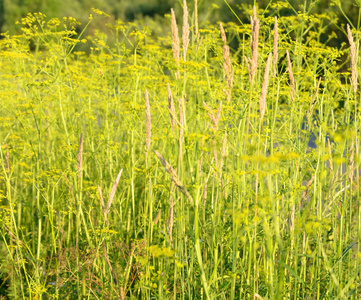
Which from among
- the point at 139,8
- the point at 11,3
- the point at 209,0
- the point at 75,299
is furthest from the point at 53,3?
the point at 75,299

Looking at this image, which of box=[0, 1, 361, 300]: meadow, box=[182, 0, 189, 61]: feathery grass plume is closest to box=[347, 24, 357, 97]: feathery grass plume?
box=[0, 1, 361, 300]: meadow

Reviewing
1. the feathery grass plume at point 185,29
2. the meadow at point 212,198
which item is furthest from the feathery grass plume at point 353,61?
the feathery grass plume at point 185,29

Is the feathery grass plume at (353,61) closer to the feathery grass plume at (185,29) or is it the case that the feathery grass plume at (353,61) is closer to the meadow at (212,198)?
the meadow at (212,198)

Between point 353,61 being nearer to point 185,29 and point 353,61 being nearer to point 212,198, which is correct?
point 185,29

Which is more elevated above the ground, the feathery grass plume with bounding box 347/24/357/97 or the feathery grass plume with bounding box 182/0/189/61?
the feathery grass plume with bounding box 182/0/189/61

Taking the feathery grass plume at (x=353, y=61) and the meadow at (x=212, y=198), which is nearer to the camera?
the meadow at (x=212, y=198)

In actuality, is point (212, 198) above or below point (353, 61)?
below

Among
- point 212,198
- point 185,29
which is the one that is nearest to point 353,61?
point 185,29

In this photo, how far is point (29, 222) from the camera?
3.66 meters

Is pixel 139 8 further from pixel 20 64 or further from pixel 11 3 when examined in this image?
pixel 20 64

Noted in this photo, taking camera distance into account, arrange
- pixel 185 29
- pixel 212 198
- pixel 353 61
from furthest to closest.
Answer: pixel 212 198 < pixel 353 61 < pixel 185 29

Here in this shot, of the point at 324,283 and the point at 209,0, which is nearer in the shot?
the point at 324,283

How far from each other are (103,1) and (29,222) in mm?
21734

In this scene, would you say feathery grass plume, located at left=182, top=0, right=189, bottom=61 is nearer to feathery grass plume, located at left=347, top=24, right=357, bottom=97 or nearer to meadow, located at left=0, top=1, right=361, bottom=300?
meadow, located at left=0, top=1, right=361, bottom=300
